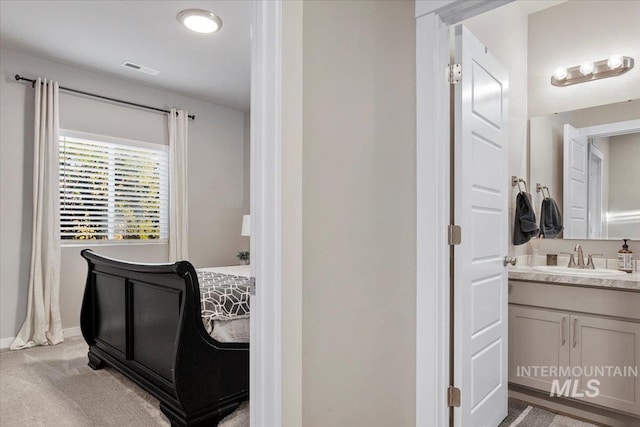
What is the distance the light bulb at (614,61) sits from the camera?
2.62 meters

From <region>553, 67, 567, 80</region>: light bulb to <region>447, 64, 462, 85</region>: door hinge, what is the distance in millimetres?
1609

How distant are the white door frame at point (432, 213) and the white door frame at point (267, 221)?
79cm

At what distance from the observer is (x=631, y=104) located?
2.60m

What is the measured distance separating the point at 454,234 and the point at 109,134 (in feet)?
12.9

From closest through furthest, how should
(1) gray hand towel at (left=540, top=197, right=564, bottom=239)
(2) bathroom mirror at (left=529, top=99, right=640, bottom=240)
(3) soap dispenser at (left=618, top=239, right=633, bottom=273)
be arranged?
(3) soap dispenser at (left=618, top=239, right=633, bottom=273)
(2) bathroom mirror at (left=529, top=99, right=640, bottom=240)
(1) gray hand towel at (left=540, top=197, right=564, bottom=239)

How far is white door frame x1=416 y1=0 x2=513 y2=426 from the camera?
1699 mm

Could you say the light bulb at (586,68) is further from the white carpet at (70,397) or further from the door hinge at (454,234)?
the white carpet at (70,397)

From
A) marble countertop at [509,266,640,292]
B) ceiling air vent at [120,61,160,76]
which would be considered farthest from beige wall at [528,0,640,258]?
ceiling air vent at [120,61,160,76]

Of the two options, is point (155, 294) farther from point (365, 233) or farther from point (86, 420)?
point (365, 233)

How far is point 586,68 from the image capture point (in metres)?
2.78

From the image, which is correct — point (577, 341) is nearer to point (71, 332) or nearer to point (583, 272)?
point (583, 272)

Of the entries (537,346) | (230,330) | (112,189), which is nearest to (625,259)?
(537,346)

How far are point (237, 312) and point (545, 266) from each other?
2.19 m

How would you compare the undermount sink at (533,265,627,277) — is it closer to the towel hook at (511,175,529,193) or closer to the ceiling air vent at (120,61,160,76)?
the towel hook at (511,175,529,193)
